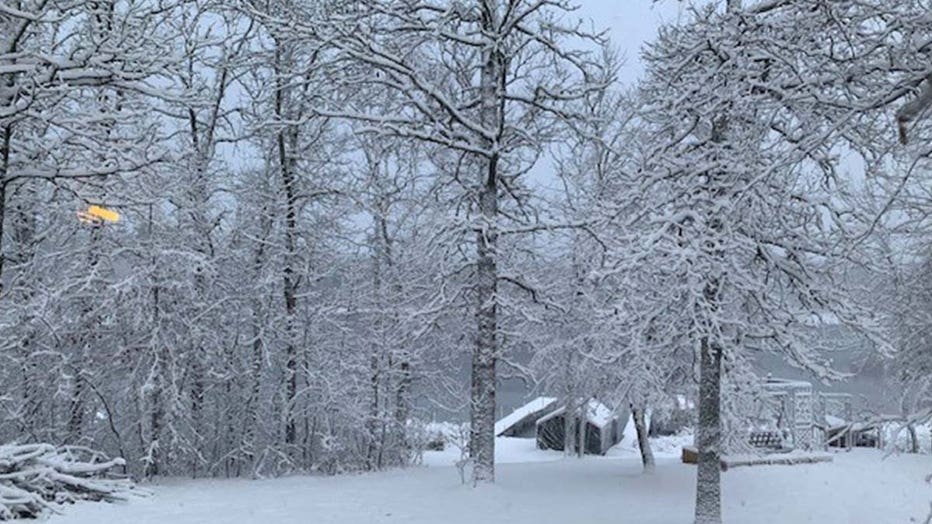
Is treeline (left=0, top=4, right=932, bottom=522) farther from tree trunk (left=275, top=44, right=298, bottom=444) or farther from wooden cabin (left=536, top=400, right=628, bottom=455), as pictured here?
wooden cabin (left=536, top=400, right=628, bottom=455)

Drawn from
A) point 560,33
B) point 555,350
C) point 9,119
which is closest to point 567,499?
point 555,350

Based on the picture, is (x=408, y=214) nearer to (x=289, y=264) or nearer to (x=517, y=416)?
(x=289, y=264)

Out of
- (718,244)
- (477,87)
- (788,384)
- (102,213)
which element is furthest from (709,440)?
(788,384)

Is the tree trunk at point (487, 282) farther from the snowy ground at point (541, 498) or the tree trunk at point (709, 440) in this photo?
the tree trunk at point (709, 440)

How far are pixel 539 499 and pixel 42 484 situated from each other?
661 cm

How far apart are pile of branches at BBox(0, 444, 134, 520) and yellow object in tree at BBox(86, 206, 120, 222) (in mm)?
3548

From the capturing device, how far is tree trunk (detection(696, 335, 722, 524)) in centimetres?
1021

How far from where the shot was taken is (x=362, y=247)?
22.1m

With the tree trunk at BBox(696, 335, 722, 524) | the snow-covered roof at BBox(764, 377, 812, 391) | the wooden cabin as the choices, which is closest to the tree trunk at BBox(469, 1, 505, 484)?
the tree trunk at BBox(696, 335, 722, 524)

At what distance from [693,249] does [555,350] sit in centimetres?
973

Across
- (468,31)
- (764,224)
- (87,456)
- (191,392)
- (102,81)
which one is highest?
(468,31)

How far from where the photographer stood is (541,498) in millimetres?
12234

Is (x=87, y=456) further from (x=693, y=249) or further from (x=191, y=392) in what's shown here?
(x=693, y=249)

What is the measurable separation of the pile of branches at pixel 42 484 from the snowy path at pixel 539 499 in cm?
29
